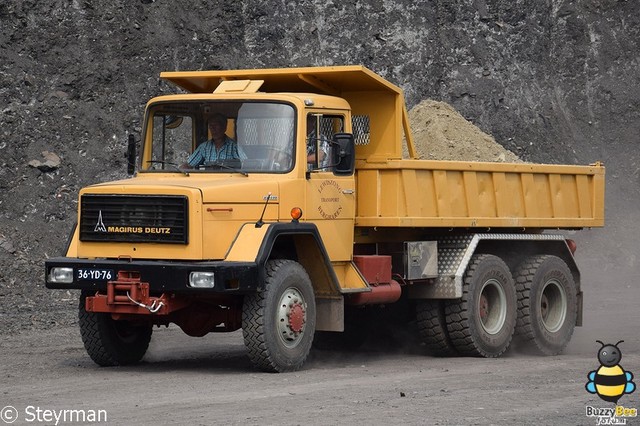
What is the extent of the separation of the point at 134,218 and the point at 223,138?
149cm

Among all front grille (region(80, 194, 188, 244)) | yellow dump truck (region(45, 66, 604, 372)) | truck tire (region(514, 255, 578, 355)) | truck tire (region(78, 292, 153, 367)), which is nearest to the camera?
front grille (region(80, 194, 188, 244))

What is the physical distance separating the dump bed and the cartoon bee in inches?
136

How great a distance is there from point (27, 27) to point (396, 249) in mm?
14956

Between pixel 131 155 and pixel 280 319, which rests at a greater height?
pixel 131 155

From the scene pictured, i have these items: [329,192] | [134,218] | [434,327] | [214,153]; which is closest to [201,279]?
[134,218]

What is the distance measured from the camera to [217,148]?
13039 millimetres

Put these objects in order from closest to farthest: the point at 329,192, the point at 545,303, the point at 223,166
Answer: the point at 223,166, the point at 329,192, the point at 545,303

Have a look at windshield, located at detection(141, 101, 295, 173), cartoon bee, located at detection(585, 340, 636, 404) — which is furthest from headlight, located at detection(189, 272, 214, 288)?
cartoon bee, located at detection(585, 340, 636, 404)

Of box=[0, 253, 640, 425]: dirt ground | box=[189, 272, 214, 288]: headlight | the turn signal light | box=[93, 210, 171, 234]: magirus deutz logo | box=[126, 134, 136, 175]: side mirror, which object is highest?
box=[126, 134, 136, 175]: side mirror

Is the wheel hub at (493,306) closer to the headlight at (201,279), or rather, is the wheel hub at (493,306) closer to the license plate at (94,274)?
the headlight at (201,279)

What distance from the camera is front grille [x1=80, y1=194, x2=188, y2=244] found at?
39.2 ft

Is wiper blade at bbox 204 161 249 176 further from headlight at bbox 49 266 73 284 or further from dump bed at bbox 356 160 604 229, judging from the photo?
headlight at bbox 49 266 73 284

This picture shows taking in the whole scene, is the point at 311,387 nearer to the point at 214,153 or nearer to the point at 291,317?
the point at 291,317

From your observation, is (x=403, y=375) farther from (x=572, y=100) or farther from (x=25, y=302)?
(x=572, y=100)
